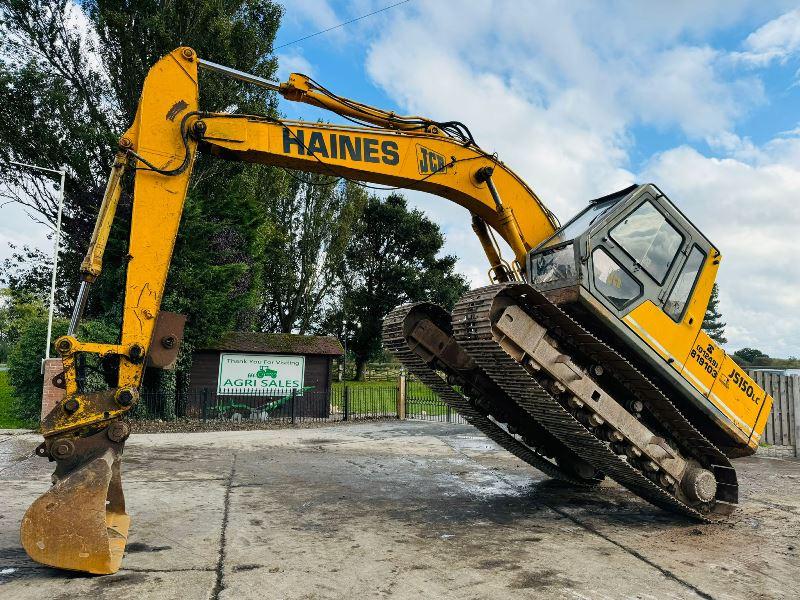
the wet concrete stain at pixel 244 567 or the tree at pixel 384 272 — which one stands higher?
the tree at pixel 384 272

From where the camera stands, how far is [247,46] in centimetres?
1828

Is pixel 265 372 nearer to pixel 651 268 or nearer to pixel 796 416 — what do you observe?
pixel 796 416

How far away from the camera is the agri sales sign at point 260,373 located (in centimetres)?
1720

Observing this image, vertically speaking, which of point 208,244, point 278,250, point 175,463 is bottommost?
point 175,463

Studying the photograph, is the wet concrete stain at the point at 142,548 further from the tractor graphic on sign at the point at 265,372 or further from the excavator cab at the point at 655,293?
the tractor graphic on sign at the point at 265,372

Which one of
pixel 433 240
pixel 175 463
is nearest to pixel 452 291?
pixel 433 240

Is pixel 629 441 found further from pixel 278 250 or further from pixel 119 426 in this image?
pixel 278 250

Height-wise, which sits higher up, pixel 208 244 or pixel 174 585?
pixel 208 244

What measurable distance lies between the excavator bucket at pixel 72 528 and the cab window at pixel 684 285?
17.0 ft

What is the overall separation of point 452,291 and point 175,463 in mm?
28015

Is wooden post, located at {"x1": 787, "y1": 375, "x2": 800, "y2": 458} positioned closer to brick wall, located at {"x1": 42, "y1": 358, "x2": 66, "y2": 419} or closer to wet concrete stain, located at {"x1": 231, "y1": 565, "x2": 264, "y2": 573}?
wet concrete stain, located at {"x1": 231, "y1": 565, "x2": 264, "y2": 573}

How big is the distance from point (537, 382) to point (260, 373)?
13728mm

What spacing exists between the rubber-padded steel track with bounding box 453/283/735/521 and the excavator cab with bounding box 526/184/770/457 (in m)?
0.29

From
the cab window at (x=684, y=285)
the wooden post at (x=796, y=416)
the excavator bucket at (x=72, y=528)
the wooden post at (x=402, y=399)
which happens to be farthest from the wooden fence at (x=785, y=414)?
the excavator bucket at (x=72, y=528)
